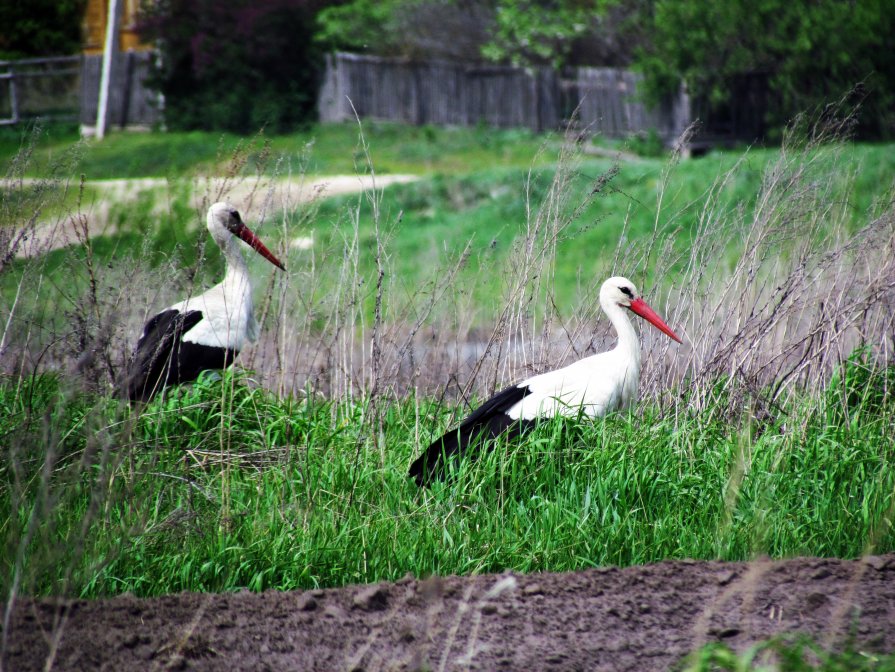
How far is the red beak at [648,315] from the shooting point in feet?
16.1

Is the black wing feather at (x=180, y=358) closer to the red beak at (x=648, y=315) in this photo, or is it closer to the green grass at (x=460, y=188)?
the green grass at (x=460, y=188)

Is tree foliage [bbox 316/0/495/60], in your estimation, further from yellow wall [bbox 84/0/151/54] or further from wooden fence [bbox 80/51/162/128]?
yellow wall [bbox 84/0/151/54]

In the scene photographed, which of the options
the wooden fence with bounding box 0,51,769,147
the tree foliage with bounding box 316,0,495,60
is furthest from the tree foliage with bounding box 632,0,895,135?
the tree foliage with bounding box 316,0,495,60

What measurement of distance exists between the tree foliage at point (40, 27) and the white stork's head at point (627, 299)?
1981 cm

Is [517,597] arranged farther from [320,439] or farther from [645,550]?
[320,439]

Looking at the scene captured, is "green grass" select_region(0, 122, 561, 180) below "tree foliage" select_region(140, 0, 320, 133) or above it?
below

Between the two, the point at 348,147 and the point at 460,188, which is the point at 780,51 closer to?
the point at 460,188

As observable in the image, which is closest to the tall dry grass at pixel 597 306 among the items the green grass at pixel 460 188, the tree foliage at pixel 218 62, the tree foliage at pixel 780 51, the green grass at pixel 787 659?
the green grass at pixel 460 188

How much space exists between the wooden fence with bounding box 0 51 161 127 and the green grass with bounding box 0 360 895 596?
62.2ft

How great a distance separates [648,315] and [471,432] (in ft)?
3.68

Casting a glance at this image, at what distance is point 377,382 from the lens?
14.7 feet

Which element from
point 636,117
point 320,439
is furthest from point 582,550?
point 636,117

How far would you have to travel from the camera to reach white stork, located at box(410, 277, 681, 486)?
4.24 metres

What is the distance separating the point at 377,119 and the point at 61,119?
712cm
